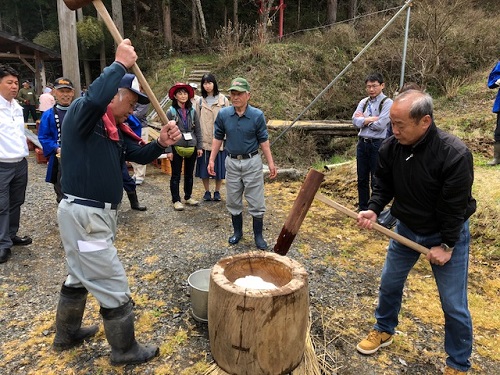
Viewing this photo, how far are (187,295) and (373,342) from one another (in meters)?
1.85

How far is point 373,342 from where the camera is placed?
3020mm

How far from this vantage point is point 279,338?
2396mm

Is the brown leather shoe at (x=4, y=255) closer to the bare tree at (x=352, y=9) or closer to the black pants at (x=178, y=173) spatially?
the black pants at (x=178, y=173)

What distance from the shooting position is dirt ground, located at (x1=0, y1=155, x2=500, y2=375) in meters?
2.90

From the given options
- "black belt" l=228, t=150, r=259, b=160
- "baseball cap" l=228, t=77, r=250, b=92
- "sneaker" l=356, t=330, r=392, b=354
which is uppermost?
"baseball cap" l=228, t=77, r=250, b=92

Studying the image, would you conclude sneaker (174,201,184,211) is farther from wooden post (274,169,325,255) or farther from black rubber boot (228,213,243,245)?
wooden post (274,169,325,255)

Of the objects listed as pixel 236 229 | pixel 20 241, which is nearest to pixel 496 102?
pixel 236 229

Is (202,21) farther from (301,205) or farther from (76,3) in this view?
(301,205)

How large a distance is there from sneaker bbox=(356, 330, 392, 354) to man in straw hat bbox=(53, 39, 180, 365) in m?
1.80

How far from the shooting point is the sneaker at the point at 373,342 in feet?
9.83

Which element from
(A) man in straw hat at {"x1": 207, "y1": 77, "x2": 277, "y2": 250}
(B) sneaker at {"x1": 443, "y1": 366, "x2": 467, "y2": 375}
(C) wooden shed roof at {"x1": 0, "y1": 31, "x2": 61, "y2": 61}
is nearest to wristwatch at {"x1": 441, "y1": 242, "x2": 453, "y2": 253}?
(B) sneaker at {"x1": 443, "y1": 366, "x2": 467, "y2": 375}

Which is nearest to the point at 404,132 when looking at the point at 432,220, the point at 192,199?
the point at 432,220

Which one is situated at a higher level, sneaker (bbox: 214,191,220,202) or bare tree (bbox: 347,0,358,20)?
bare tree (bbox: 347,0,358,20)

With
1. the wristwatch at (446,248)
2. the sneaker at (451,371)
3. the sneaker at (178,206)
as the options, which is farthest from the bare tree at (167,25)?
the sneaker at (451,371)
